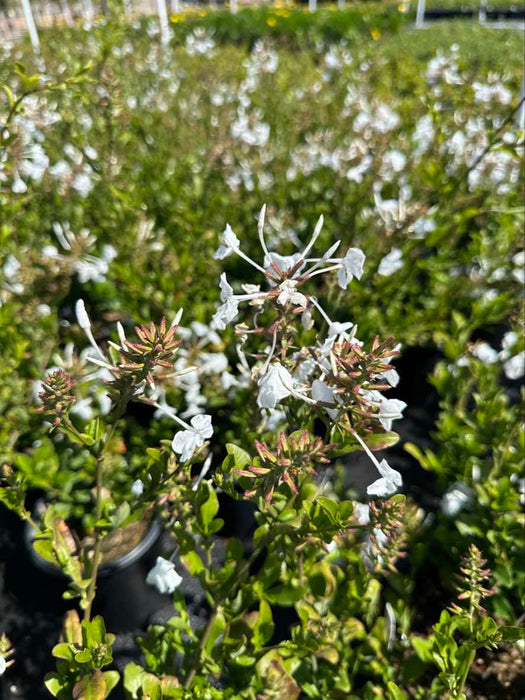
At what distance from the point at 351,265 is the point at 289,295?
0.12m

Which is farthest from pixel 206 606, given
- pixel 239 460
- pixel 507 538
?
pixel 239 460

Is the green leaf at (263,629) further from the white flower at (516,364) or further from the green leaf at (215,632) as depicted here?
the white flower at (516,364)

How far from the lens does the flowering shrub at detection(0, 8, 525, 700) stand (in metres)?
0.87

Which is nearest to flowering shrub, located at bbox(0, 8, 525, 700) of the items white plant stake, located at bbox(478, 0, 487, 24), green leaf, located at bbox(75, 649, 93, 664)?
green leaf, located at bbox(75, 649, 93, 664)

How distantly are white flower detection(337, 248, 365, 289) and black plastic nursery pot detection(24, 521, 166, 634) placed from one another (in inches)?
41.9

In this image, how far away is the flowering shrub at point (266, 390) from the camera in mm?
869

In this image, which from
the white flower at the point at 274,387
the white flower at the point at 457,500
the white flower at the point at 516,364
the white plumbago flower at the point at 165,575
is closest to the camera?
the white flower at the point at 274,387

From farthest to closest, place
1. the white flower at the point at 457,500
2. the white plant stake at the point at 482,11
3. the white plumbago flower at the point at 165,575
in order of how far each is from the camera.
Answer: the white plant stake at the point at 482,11
the white flower at the point at 457,500
the white plumbago flower at the point at 165,575

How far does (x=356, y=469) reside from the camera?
2143mm

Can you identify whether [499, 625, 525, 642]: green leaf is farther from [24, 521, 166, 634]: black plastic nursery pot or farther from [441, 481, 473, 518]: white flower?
[24, 521, 166, 634]: black plastic nursery pot

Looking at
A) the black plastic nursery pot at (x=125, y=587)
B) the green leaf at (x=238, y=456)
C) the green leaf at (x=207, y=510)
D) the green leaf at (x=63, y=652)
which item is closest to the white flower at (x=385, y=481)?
the green leaf at (x=238, y=456)

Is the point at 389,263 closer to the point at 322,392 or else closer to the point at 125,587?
the point at 322,392

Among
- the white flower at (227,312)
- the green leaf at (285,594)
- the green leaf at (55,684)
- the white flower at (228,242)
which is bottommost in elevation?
the green leaf at (285,594)

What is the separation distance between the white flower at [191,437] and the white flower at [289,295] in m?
0.22
